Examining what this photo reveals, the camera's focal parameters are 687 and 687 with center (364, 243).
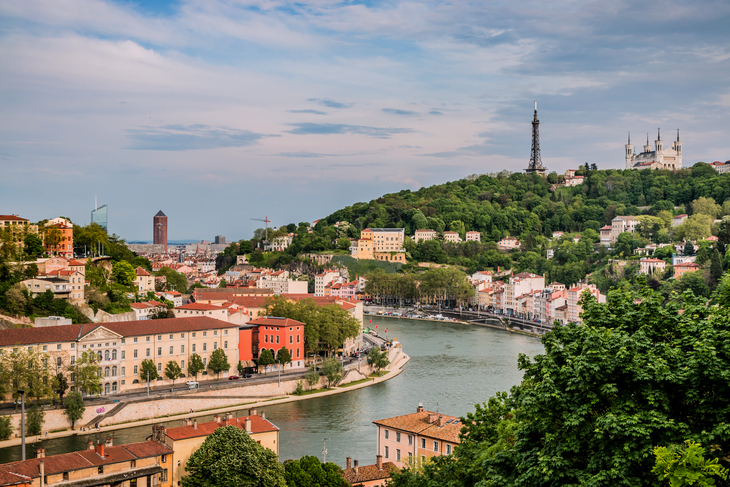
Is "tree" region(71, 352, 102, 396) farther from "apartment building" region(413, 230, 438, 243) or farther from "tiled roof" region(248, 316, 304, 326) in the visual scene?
"apartment building" region(413, 230, 438, 243)

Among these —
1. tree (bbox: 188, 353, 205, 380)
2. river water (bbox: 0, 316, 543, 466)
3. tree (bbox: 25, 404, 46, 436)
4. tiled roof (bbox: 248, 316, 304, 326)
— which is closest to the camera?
river water (bbox: 0, 316, 543, 466)

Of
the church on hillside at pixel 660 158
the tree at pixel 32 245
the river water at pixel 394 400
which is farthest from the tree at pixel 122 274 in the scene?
the church on hillside at pixel 660 158

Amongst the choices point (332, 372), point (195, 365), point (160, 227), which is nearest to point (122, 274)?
point (195, 365)

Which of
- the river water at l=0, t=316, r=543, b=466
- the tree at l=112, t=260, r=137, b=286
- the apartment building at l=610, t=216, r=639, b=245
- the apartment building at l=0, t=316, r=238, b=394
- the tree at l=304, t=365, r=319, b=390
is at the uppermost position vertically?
Result: the apartment building at l=610, t=216, r=639, b=245

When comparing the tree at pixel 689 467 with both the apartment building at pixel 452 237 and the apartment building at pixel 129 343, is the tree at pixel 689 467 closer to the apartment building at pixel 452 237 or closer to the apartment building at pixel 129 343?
the apartment building at pixel 129 343

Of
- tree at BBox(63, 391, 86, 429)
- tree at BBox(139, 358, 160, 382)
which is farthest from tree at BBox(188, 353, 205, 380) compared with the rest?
tree at BBox(63, 391, 86, 429)

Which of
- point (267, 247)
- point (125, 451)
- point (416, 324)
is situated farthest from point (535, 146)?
point (125, 451)

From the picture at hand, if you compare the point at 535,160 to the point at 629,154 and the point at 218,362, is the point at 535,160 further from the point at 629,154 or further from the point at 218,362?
the point at 218,362
